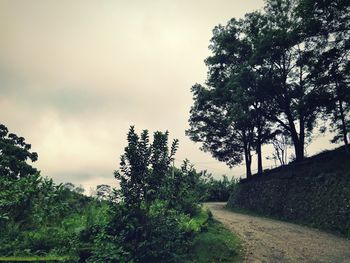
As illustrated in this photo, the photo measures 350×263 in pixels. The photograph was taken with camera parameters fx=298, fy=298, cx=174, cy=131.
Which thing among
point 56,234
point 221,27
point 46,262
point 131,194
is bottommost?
point 46,262

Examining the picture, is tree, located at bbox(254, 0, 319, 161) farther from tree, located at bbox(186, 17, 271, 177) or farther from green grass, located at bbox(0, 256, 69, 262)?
green grass, located at bbox(0, 256, 69, 262)

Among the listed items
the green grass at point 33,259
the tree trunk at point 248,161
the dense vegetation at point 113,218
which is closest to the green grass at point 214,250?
the dense vegetation at point 113,218

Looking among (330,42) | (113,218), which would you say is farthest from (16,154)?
(330,42)

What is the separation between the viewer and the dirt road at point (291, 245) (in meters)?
11.2

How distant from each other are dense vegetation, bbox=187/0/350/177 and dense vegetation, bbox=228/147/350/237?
3.29m

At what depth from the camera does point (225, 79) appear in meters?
32.4

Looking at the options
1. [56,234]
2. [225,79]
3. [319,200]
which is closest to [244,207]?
[319,200]

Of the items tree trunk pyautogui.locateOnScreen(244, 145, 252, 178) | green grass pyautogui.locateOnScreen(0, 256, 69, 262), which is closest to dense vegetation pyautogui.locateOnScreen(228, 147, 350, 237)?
tree trunk pyautogui.locateOnScreen(244, 145, 252, 178)

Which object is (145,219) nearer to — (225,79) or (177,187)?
(177,187)

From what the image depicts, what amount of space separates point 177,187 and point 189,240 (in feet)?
7.03

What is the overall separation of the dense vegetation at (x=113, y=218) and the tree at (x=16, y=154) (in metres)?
12.5

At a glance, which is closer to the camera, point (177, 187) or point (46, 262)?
point (46, 262)

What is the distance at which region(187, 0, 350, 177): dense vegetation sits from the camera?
2030 centimetres

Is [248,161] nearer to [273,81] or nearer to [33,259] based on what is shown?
[273,81]
